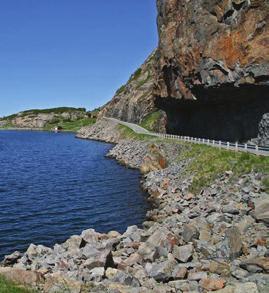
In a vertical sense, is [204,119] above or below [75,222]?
above

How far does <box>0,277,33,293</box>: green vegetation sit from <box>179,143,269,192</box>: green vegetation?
64.3 ft

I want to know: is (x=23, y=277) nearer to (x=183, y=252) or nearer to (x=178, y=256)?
(x=178, y=256)

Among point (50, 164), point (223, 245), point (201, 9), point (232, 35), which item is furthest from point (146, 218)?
point (50, 164)

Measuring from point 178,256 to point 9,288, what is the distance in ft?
31.5

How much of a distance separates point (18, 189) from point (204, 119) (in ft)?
101

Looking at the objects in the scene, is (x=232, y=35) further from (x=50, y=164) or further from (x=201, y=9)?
(x=50, y=164)

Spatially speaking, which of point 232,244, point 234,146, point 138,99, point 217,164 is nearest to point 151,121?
point 138,99

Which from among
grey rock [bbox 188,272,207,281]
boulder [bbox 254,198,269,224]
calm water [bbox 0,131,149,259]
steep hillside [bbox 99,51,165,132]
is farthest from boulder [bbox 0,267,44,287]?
steep hillside [bbox 99,51,165,132]

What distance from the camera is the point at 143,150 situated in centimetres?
7725

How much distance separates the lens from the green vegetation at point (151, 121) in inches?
4644

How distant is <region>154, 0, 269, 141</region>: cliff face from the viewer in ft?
143

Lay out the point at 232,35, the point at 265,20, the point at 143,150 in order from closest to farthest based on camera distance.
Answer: the point at 265,20 < the point at 232,35 < the point at 143,150

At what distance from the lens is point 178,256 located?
22.4m

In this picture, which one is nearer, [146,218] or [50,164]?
[146,218]
